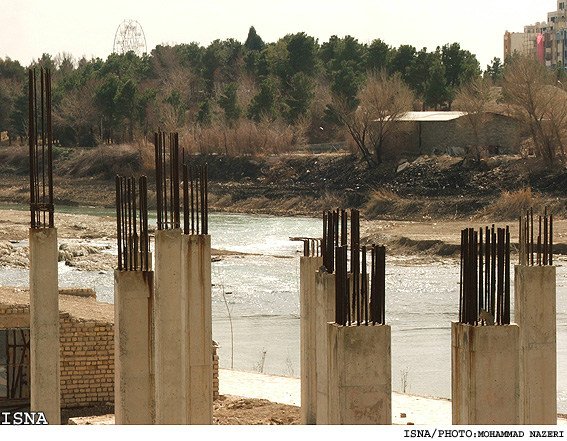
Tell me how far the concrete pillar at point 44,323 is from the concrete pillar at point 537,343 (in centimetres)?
362

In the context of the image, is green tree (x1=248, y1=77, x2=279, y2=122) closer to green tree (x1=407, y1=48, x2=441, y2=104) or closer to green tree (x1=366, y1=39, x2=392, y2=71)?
green tree (x1=407, y1=48, x2=441, y2=104)

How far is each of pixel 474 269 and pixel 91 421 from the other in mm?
4833

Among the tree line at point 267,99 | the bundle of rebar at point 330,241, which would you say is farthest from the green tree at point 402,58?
the bundle of rebar at point 330,241

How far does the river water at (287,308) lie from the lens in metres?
15.6

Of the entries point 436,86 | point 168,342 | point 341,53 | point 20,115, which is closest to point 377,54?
point 341,53

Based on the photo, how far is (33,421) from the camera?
21.9 feet

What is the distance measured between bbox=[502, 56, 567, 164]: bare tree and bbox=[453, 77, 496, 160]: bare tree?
2658 millimetres

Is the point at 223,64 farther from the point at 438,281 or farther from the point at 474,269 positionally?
the point at 474,269

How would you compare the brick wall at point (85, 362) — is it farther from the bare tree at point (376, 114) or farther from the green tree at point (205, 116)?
the green tree at point (205, 116)

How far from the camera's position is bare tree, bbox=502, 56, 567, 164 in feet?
142

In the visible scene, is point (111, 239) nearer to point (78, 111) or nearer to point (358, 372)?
point (78, 111)

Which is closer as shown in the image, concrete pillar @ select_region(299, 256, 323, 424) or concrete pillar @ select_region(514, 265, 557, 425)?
concrete pillar @ select_region(514, 265, 557, 425)

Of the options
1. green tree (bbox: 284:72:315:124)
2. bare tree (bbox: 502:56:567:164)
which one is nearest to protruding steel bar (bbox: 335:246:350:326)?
bare tree (bbox: 502:56:567:164)

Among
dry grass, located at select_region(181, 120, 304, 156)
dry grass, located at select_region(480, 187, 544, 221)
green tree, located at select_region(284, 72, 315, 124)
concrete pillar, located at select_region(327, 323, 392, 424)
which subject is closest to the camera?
concrete pillar, located at select_region(327, 323, 392, 424)
